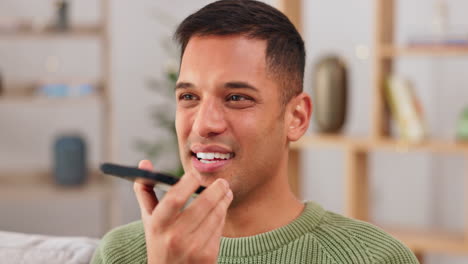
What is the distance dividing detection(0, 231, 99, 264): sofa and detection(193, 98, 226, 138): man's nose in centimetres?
37

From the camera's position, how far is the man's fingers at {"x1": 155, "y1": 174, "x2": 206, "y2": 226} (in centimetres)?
95

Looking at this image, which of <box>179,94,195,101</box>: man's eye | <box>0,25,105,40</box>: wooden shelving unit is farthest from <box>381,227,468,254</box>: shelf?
<box>179,94,195,101</box>: man's eye

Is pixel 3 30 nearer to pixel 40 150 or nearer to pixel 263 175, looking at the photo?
pixel 40 150

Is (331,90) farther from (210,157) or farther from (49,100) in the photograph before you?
(210,157)

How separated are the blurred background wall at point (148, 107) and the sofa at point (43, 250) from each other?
248cm

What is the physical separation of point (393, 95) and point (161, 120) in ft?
4.39

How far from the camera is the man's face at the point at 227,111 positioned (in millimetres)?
1220

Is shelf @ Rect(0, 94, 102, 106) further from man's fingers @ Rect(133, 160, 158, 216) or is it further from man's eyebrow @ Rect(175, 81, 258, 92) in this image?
man's fingers @ Rect(133, 160, 158, 216)

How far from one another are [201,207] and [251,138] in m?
0.28

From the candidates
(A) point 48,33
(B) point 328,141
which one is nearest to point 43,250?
(B) point 328,141

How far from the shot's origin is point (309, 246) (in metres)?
1.29

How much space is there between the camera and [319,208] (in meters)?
1.37

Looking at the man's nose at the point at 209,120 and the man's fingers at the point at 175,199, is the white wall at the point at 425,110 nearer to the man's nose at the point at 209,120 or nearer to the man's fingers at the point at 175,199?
the man's nose at the point at 209,120

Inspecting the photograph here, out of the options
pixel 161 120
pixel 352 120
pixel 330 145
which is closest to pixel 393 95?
pixel 330 145
